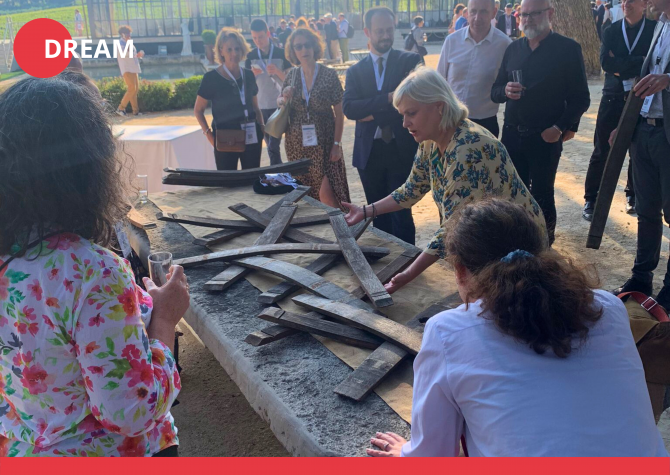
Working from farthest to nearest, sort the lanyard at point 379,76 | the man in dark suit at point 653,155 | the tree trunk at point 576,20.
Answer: the tree trunk at point 576,20 → the lanyard at point 379,76 → the man in dark suit at point 653,155

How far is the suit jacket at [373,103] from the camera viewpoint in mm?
4492

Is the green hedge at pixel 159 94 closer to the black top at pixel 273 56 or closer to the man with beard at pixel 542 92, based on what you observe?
the black top at pixel 273 56

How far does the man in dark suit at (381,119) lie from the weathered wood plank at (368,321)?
76.3 inches

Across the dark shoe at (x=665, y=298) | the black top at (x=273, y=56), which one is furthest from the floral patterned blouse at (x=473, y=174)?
the black top at (x=273, y=56)

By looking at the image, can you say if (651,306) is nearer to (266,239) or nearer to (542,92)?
(266,239)

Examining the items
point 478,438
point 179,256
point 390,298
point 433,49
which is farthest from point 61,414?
point 433,49

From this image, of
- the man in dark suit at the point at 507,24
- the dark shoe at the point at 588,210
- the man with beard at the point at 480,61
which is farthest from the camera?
the man in dark suit at the point at 507,24

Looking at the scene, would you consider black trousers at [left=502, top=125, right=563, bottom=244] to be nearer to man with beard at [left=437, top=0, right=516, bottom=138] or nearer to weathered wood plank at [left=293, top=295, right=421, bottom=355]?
man with beard at [left=437, top=0, right=516, bottom=138]

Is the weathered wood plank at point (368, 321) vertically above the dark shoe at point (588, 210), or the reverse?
the weathered wood plank at point (368, 321)

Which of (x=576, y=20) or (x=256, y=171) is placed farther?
(x=576, y=20)

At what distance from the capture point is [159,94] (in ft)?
50.0

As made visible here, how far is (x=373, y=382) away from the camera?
2.03 metres

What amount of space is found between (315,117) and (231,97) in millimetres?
928

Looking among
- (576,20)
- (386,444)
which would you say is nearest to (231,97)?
(386,444)
